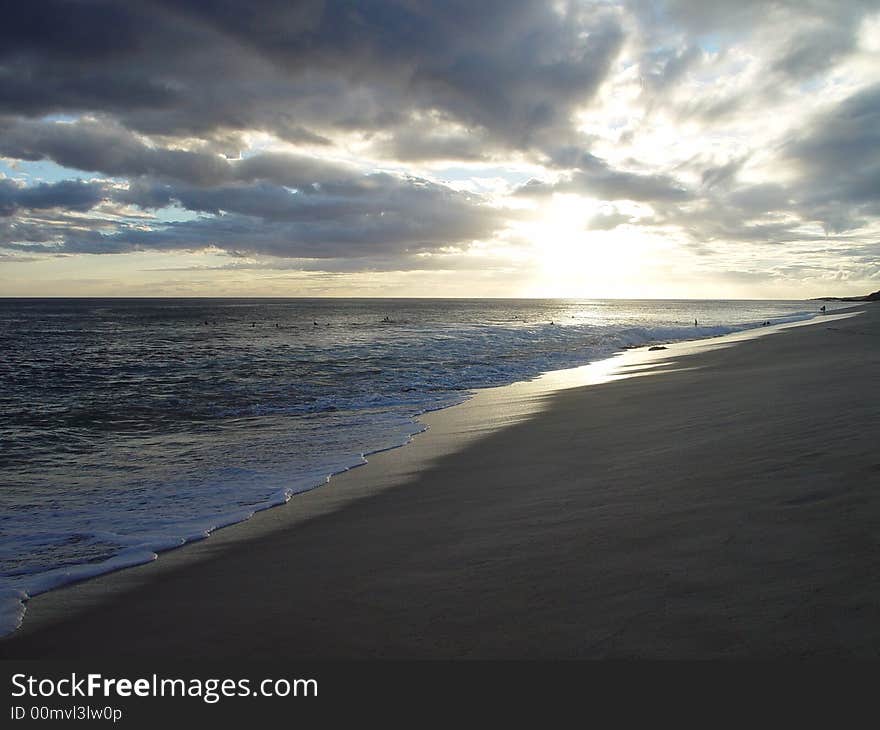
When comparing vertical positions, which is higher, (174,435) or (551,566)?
(551,566)

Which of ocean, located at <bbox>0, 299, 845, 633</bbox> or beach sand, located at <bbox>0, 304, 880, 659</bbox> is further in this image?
ocean, located at <bbox>0, 299, 845, 633</bbox>

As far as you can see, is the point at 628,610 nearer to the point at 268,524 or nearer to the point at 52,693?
the point at 52,693

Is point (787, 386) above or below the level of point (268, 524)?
above

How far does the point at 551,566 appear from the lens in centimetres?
404

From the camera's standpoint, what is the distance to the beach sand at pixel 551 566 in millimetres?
3043

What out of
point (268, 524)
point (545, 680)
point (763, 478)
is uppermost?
point (763, 478)

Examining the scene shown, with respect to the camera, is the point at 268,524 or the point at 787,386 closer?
the point at 268,524

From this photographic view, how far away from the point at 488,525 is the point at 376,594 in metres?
1.55

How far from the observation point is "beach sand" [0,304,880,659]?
3.04 metres

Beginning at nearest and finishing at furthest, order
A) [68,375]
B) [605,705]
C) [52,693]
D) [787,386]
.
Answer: [605,705] < [52,693] < [787,386] < [68,375]

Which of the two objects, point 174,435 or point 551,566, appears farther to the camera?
point 174,435

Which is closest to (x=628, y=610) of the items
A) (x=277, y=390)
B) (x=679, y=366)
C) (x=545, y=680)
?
(x=545, y=680)

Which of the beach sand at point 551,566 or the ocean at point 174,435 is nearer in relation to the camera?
the beach sand at point 551,566

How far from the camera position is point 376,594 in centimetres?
400
